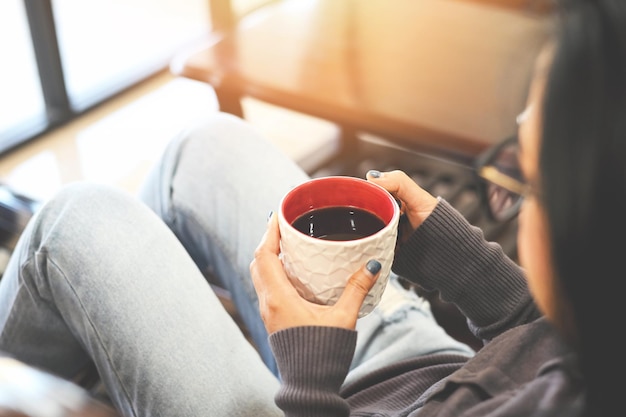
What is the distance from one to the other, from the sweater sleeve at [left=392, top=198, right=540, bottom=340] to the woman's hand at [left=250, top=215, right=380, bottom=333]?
158 millimetres

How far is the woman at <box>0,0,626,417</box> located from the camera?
43cm

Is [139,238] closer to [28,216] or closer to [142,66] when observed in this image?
[28,216]

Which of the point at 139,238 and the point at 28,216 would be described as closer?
the point at 139,238

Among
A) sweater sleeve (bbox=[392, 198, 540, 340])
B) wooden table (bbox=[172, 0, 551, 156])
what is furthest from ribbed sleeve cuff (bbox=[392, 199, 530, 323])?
wooden table (bbox=[172, 0, 551, 156])

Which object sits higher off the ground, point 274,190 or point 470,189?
point 274,190

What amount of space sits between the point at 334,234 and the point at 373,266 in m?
0.06

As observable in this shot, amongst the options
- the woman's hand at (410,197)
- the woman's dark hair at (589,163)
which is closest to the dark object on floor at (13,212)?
the woman's hand at (410,197)

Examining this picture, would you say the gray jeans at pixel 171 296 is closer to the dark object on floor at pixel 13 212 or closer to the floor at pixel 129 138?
the dark object on floor at pixel 13 212

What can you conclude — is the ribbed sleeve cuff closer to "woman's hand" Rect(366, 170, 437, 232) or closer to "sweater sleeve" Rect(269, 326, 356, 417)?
"woman's hand" Rect(366, 170, 437, 232)

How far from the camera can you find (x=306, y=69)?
4.98 feet

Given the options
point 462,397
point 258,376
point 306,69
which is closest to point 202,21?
point 306,69

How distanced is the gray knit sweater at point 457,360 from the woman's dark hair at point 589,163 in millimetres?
93

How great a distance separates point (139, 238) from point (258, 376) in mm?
207

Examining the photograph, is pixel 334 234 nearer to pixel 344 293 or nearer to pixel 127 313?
pixel 344 293
